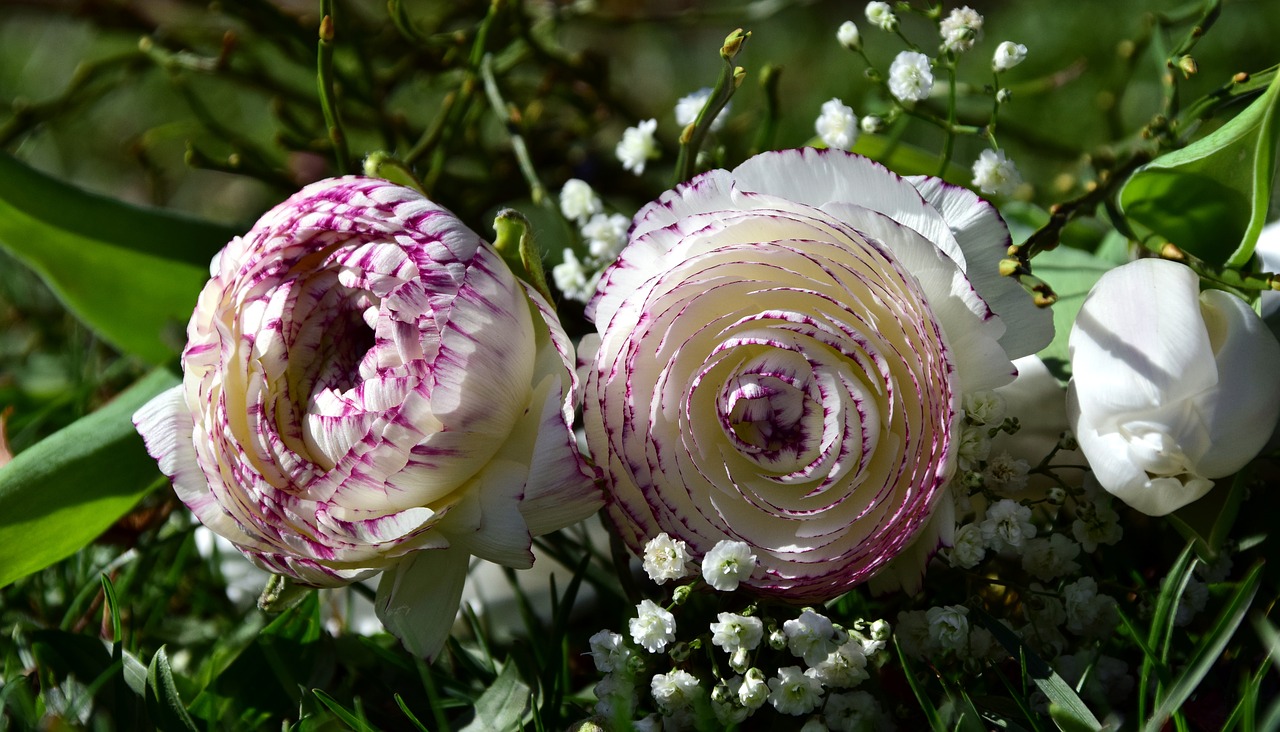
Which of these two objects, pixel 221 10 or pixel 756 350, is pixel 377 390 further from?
pixel 221 10

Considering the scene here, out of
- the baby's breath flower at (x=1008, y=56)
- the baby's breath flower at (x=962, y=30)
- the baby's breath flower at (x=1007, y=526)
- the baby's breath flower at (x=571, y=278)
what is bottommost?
the baby's breath flower at (x=1007, y=526)

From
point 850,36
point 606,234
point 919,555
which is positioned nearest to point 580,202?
point 606,234

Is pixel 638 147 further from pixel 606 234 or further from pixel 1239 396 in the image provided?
pixel 1239 396

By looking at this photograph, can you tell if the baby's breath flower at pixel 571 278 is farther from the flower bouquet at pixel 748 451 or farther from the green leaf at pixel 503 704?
the green leaf at pixel 503 704

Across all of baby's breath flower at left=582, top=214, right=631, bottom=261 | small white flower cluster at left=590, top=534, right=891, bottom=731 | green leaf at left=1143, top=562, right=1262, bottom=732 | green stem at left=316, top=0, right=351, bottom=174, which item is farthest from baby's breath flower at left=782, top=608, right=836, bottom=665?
green stem at left=316, top=0, right=351, bottom=174

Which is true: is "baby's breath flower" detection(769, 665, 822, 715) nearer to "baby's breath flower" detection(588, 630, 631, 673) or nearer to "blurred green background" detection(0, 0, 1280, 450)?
"baby's breath flower" detection(588, 630, 631, 673)

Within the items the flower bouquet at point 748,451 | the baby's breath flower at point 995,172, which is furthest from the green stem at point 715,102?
the baby's breath flower at point 995,172

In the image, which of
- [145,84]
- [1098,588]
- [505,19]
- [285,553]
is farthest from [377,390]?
[145,84]
